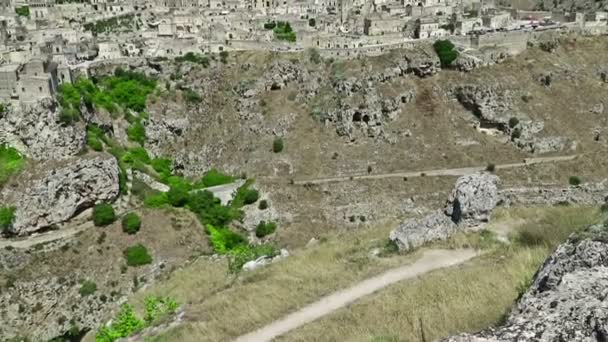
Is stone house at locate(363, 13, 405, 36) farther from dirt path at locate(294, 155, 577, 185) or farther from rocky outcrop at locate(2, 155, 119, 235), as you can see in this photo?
rocky outcrop at locate(2, 155, 119, 235)

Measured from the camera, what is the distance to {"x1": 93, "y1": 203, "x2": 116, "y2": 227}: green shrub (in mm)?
34875

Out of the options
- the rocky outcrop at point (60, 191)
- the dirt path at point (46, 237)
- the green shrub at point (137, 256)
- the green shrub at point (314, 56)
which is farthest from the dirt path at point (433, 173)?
the dirt path at point (46, 237)

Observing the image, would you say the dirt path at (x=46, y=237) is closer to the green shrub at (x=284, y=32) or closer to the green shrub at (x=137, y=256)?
the green shrub at (x=137, y=256)

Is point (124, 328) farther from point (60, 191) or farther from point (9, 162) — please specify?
point (9, 162)

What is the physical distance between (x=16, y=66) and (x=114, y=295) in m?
20.1

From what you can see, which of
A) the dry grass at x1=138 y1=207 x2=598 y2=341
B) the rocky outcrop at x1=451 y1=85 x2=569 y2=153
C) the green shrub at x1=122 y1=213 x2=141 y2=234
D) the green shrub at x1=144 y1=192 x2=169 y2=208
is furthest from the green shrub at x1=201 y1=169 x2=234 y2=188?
the dry grass at x1=138 y1=207 x2=598 y2=341

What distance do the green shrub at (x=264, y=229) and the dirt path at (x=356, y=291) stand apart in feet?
75.4

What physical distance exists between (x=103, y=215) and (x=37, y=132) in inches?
284

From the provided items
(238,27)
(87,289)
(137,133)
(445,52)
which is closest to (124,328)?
(87,289)

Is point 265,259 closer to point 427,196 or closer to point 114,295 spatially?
point 114,295

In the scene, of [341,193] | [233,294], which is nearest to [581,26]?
[341,193]

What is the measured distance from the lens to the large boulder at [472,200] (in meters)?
18.5

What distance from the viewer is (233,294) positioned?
14.9m

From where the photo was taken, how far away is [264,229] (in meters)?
38.0
